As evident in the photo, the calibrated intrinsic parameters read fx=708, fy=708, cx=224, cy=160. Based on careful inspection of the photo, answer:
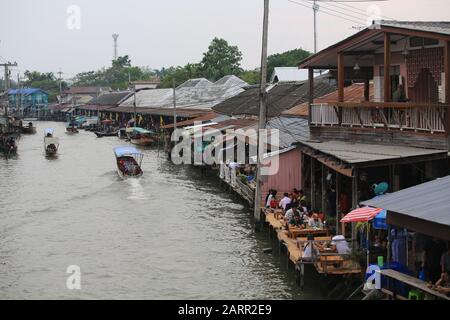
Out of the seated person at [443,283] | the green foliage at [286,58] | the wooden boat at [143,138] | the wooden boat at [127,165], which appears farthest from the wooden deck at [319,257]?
the green foliage at [286,58]

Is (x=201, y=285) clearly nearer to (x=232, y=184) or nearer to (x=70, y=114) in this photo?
(x=232, y=184)

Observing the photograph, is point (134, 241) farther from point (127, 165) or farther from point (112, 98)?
point (112, 98)

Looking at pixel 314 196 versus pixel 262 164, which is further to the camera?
pixel 262 164

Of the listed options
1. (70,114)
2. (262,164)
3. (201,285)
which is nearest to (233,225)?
(262,164)

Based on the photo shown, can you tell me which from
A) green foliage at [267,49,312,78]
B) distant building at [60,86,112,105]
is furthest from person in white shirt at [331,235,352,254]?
distant building at [60,86,112,105]

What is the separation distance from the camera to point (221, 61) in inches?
3246

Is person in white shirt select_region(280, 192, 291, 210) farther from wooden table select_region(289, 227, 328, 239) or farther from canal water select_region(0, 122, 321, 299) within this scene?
wooden table select_region(289, 227, 328, 239)

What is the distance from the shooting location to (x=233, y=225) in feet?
78.5

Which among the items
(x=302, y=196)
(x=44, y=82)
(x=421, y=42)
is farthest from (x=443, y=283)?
(x=44, y=82)

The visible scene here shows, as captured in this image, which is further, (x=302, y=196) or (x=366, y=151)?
(x=302, y=196)

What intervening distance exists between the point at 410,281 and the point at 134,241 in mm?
12173

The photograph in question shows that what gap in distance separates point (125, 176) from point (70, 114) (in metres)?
78.7

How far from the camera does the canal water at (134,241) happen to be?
16.8m
